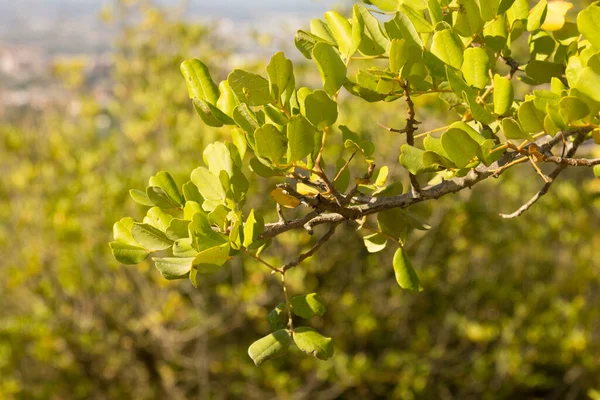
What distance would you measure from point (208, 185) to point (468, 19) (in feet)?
1.61

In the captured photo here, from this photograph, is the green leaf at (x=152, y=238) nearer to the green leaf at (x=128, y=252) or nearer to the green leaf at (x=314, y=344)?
the green leaf at (x=128, y=252)

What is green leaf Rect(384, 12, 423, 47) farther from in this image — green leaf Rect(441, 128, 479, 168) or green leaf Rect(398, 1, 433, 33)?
green leaf Rect(441, 128, 479, 168)

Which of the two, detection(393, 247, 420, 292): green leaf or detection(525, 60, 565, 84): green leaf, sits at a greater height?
detection(525, 60, 565, 84): green leaf

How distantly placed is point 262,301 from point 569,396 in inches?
113

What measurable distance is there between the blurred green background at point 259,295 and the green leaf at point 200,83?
9.07ft

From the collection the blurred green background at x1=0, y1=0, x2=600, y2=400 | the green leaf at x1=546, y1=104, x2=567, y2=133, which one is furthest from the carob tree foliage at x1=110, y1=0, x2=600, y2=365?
the blurred green background at x1=0, y1=0, x2=600, y2=400

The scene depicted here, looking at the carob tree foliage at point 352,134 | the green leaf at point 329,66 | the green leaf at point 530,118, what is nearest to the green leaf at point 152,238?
the carob tree foliage at point 352,134

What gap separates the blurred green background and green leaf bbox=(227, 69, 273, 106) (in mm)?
2890

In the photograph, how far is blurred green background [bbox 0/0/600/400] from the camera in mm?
4199

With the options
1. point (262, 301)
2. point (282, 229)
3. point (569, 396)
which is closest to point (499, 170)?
point (282, 229)

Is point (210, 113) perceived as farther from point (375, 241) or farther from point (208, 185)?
point (375, 241)

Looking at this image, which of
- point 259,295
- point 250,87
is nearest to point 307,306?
point 250,87

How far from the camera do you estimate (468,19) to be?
3.00 feet

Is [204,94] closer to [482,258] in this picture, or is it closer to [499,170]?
[499,170]
